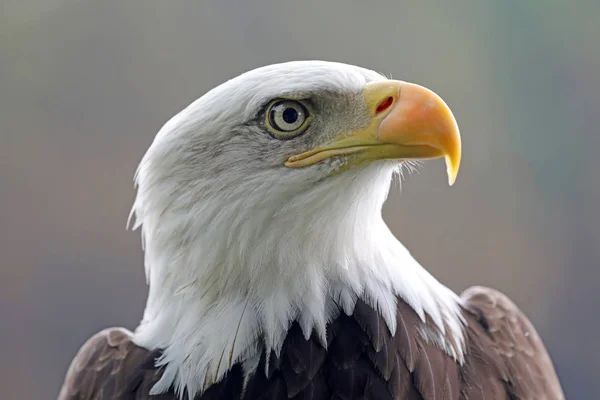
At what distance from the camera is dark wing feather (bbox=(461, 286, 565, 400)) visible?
3.76ft

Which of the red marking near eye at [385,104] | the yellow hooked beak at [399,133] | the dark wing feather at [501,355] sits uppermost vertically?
the red marking near eye at [385,104]

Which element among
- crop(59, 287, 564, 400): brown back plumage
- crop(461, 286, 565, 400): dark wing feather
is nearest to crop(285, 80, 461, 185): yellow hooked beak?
crop(59, 287, 564, 400): brown back plumage

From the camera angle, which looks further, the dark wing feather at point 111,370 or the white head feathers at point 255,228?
the dark wing feather at point 111,370

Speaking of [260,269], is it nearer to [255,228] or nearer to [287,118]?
A: [255,228]

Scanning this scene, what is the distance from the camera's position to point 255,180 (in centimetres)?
103

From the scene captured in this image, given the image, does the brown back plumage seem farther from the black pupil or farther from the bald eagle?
the black pupil

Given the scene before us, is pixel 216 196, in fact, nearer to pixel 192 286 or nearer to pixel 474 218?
pixel 192 286

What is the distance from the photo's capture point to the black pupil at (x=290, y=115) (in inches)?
40.0

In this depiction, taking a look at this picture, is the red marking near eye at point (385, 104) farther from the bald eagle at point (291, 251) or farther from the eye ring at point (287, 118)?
the eye ring at point (287, 118)

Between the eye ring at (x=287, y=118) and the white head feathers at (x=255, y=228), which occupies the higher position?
the eye ring at (x=287, y=118)

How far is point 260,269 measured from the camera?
3.46ft

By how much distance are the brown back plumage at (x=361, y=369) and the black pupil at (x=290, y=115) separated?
0.31 metres

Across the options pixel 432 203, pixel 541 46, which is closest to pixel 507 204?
pixel 432 203

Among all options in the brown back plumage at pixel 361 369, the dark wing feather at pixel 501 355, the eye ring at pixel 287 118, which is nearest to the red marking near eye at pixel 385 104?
the eye ring at pixel 287 118
